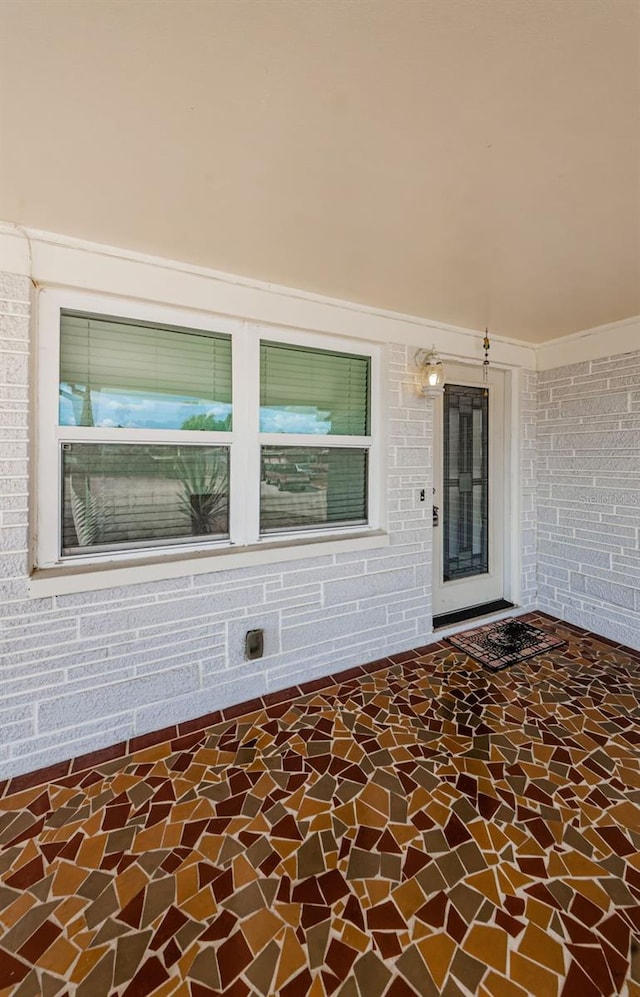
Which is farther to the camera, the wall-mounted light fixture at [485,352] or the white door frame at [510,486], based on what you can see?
the white door frame at [510,486]

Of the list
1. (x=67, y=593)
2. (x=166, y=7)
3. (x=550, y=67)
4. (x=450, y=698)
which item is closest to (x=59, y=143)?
(x=166, y=7)

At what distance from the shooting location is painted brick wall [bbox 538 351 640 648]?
3.10m

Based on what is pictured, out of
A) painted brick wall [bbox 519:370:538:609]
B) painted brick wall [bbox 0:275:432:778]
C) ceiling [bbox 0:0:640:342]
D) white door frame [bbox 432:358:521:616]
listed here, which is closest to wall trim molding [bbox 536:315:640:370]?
painted brick wall [bbox 519:370:538:609]

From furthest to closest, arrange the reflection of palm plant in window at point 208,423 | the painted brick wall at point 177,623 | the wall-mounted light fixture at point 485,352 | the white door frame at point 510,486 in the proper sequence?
the white door frame at point 510,486 → the wall-mounted light fixture at point 485,352 → the reflection of palm plant in window at point 208,423 → the painted brick wall at point 177,623

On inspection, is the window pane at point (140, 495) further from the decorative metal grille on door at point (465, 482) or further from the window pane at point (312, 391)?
the decorative metal grille on door at point (465, 482)

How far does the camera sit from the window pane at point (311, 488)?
8.66ft

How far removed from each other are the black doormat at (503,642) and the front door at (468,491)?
270 millimetres

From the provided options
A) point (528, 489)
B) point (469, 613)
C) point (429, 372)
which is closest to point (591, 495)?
point (528, 489)

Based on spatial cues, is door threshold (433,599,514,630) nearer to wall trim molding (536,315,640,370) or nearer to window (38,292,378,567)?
window (38,292,378,567)

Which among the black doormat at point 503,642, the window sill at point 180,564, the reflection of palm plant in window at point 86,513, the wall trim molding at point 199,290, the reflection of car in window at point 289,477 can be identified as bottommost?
the black doormat at point 503,642

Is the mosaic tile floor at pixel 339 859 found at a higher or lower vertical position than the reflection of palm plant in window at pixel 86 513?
lower

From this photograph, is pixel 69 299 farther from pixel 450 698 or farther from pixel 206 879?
pixel 450 698

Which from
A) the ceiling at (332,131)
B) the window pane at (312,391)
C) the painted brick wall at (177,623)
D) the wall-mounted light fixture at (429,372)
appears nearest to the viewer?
the ceiling at (332,131)

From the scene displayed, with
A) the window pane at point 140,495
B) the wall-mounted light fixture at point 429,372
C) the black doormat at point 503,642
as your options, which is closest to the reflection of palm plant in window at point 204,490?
the window pane at point 140,495
